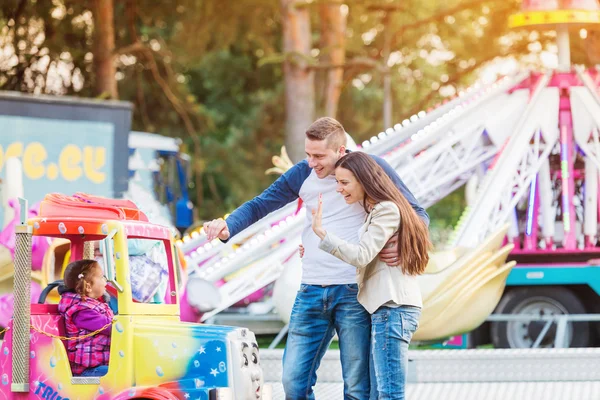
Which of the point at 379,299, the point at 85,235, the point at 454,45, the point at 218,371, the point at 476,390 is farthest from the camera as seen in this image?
the point at 454,45

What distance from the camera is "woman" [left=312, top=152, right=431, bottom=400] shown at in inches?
232

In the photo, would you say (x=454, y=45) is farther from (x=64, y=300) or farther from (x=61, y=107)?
(x=64, y=300)

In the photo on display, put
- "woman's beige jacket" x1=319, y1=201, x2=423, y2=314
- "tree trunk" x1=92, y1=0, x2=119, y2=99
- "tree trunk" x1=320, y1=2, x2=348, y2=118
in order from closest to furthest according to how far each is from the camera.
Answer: "woman's beige jacket" x1=319, y1=201, x2=423, y2=314 → "tree trunk" x1=92, y1=0, x2=119, y2=99 → "tree trunk" x1=320, y1=2, x2=348, y2=118

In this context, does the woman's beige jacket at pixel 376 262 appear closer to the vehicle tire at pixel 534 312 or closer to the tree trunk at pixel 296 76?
the vehicle tire at pixel 534 312

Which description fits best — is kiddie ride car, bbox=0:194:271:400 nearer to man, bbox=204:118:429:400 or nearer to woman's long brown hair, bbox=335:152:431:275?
man, bbox=204:118:429:400

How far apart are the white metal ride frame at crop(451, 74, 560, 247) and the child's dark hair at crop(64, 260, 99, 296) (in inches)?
229

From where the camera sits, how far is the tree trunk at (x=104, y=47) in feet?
73.9

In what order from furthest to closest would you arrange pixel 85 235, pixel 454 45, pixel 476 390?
pixel 454 45, pixel 476 390, pixel 85 235

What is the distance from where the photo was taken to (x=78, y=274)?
685 cm

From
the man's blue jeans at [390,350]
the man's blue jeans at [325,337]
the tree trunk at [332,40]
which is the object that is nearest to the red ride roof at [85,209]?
the man's blue jeans at [325,337]

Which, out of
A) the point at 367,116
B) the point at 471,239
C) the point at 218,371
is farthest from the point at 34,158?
the point at 367,116

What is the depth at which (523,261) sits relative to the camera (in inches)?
501

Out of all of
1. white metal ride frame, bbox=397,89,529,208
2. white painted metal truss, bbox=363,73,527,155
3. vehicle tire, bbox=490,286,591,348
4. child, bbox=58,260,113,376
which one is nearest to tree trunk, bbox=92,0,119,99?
white painted metal truss, bbox=363,73,527,155

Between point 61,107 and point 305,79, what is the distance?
5.87 metres
